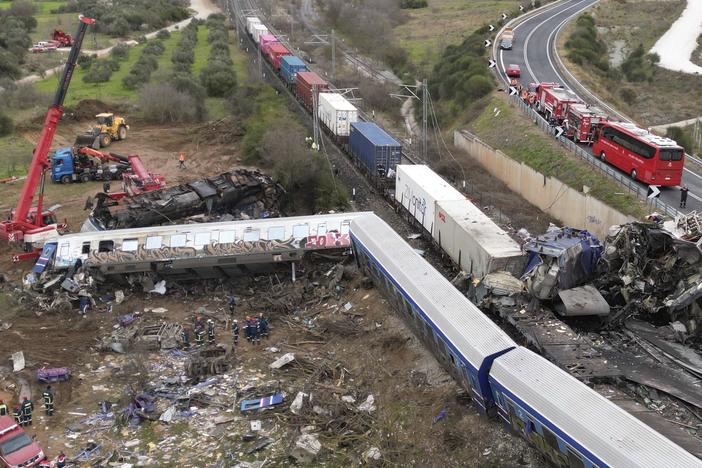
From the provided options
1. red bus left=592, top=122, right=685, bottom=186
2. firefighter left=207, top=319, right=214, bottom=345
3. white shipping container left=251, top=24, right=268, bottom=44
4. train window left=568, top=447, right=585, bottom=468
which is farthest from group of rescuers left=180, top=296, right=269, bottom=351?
white shipping container left=251, top=24, right=268, bottom=44

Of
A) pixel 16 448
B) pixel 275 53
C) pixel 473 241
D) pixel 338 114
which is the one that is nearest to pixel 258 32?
pixel 275 53

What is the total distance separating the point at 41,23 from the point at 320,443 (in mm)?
95424

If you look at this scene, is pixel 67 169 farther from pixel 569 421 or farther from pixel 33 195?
pixel 569 421

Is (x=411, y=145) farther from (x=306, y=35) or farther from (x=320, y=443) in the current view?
(x=306, y=35)

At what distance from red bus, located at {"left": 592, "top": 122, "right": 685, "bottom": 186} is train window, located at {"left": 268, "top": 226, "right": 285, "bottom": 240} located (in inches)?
654

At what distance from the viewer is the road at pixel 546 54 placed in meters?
31.8

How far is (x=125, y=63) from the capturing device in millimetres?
69750

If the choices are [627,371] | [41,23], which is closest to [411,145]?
[627,371]

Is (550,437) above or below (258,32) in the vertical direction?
above

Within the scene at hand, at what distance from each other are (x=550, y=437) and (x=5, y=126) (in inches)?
1794

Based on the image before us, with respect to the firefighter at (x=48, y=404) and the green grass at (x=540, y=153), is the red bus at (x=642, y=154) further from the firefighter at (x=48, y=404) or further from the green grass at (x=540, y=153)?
the firefighter at (x=48, y=404)

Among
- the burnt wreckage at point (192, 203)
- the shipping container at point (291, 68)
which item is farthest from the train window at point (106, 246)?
the shipping container at point (291, 68)

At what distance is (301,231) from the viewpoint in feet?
84.0

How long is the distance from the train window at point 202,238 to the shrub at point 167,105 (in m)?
26.9
